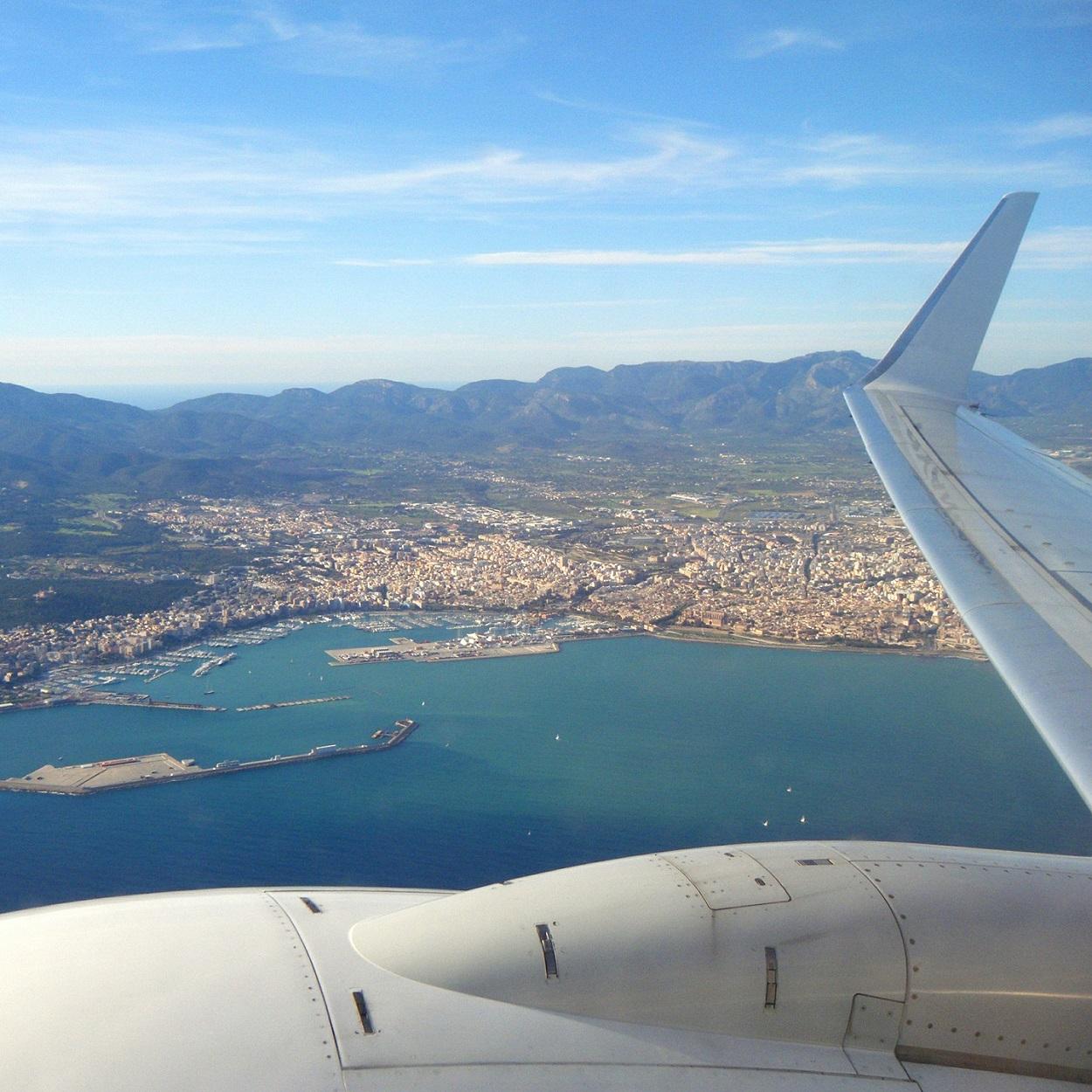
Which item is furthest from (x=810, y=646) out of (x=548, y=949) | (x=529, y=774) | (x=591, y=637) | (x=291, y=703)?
(x=548, y=949)

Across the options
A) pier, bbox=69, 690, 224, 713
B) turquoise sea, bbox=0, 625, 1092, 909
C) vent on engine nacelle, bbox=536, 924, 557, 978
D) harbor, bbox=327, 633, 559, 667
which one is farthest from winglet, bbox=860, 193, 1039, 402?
harbor, bbox=327, 633, 559, 667

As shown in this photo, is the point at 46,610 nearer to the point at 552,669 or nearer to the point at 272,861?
the point at 552,669

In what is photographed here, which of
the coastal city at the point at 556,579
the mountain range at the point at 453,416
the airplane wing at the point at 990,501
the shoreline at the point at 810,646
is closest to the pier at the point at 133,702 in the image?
the coastal city at the point at 556,579

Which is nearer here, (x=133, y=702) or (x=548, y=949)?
(x=548, y=949)

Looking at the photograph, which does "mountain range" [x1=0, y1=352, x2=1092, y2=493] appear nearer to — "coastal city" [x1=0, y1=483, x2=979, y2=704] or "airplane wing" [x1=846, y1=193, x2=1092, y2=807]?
"coastal city" [x1=0, y1=483, x2=979, y2=704]

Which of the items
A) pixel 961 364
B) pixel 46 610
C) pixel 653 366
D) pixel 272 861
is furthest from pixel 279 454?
pixel 653 366

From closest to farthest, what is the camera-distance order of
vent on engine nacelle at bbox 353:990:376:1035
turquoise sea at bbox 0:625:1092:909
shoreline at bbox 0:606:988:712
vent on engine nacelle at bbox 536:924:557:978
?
vent on engine nacelle at bbox 353:990:376:1035 < vent on engine nacelle at bbox 536:924:557:978 < turquoise sea at bbox 0:625:1092:909 < shoreline at bbox 0:606:988:712

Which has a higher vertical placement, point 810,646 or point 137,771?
point 810,646

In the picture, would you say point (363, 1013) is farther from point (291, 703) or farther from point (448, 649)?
point (448, 649)
